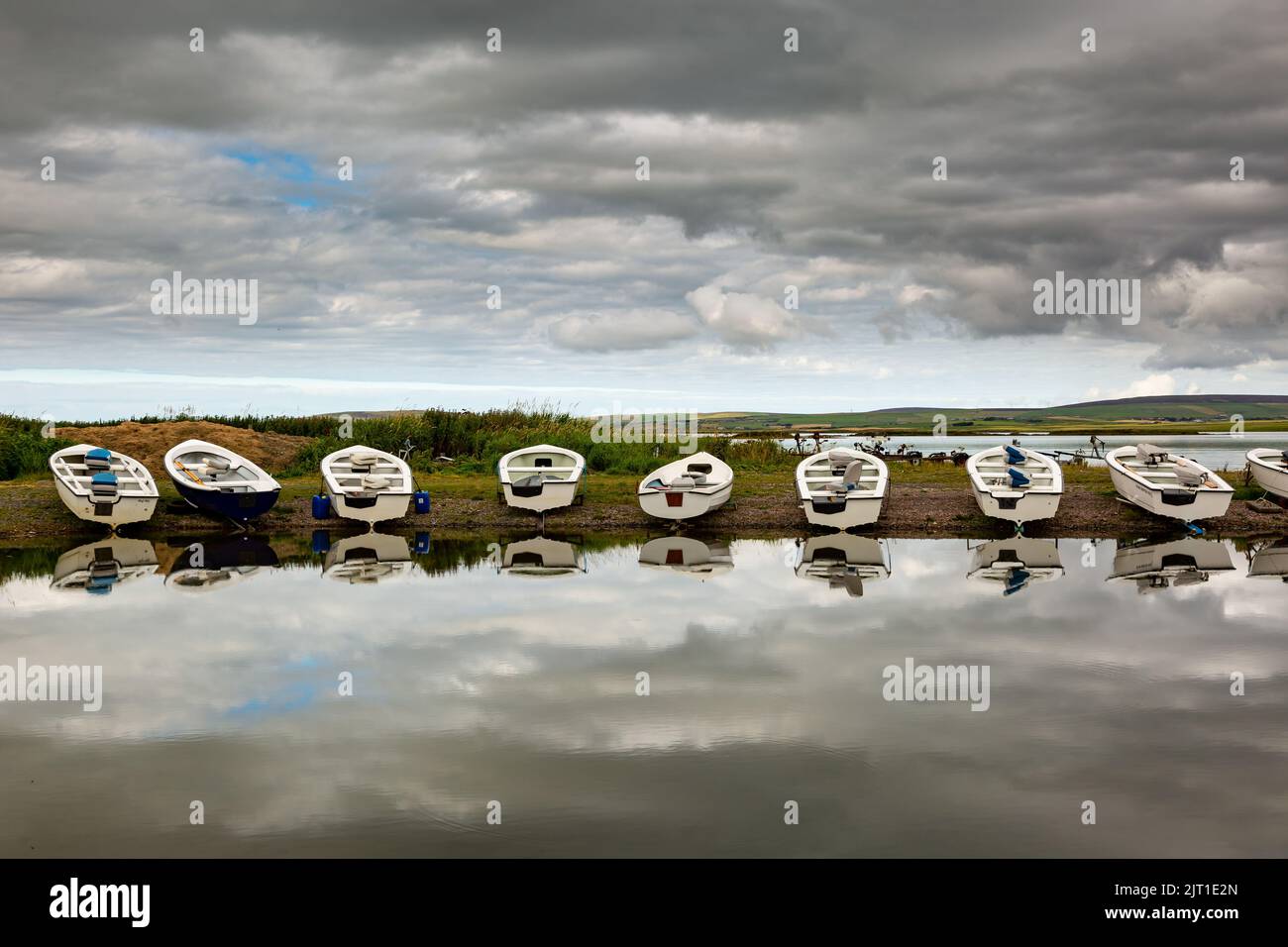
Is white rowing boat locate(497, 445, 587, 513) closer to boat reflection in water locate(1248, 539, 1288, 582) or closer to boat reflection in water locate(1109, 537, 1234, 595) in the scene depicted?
boat reflection in water locate(1109, 537, 1234, 595)

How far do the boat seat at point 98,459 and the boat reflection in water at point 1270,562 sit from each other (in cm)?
2711

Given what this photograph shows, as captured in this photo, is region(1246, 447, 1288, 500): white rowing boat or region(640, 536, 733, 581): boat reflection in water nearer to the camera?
region(640, 536, 733, 581): boat reflection in water

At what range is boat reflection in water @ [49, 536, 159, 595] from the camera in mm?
21453

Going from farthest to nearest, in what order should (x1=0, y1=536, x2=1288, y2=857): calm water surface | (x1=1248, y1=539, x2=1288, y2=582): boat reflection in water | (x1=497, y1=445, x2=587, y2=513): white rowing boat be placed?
1. (x1=497, y1=445, x2=587, y2=513): white rowing boat
2. (x1=1248, y1=539, x2=1288, y2=582): boat reflection in water
3. (x1=0, y1=536, x2=1288, y2=857): calm water surface

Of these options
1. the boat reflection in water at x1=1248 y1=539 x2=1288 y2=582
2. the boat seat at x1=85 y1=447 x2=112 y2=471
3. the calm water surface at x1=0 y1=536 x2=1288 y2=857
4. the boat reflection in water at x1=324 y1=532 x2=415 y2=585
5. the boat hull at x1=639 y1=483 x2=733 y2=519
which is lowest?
the calm water surface at x1=0 y1=536 x2=1288 y2=857

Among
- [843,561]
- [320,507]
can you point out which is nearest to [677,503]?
[843,561]

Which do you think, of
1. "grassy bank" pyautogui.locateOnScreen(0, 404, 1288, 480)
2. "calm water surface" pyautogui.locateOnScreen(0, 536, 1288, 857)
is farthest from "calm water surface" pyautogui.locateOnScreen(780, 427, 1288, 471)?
"calm water surface" pyautogui.locateOnScreen(0, 536, 1288, 857)

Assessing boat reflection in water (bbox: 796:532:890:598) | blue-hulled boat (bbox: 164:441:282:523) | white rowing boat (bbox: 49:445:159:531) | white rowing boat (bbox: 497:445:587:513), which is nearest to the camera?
boat reflection in water (bbox: 796:532:890:598)

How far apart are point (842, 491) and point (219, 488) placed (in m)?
15.5

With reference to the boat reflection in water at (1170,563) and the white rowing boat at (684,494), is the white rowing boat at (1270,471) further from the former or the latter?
the white rowing boat at (684,494)

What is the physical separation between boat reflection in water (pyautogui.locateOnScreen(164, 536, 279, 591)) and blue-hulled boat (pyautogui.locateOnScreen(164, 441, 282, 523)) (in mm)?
771

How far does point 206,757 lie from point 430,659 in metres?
4.41

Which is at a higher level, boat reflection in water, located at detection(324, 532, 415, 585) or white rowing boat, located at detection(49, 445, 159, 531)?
white rowing boat, located at detection(49, 445, 159, 531)
